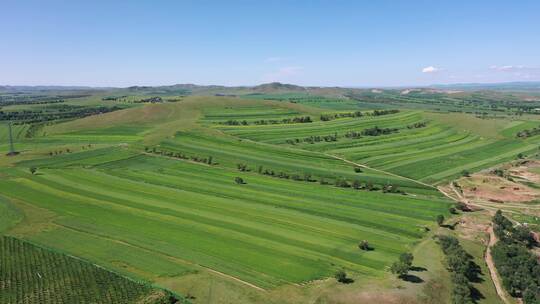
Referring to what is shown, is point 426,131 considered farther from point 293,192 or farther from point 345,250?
point 345,250

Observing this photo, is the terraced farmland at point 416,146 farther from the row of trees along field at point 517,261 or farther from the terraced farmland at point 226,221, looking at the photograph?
the row of trees along field at point 517,261

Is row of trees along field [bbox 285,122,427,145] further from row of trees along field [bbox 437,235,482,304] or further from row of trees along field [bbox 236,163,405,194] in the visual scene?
row of trees along field [bbox 437,235,482,304]

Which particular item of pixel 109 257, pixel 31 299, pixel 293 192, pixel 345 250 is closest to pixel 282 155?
pixel 293 192

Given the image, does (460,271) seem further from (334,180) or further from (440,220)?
(334,180)

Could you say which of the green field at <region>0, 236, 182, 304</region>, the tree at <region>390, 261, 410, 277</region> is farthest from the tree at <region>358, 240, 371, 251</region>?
the green field at <region>0, 236, 182, 304</region>

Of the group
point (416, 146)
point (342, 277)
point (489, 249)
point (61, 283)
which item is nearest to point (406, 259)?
point (342, 277)

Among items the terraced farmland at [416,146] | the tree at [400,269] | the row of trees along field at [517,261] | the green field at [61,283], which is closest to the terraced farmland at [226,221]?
the tree at [400,269]
